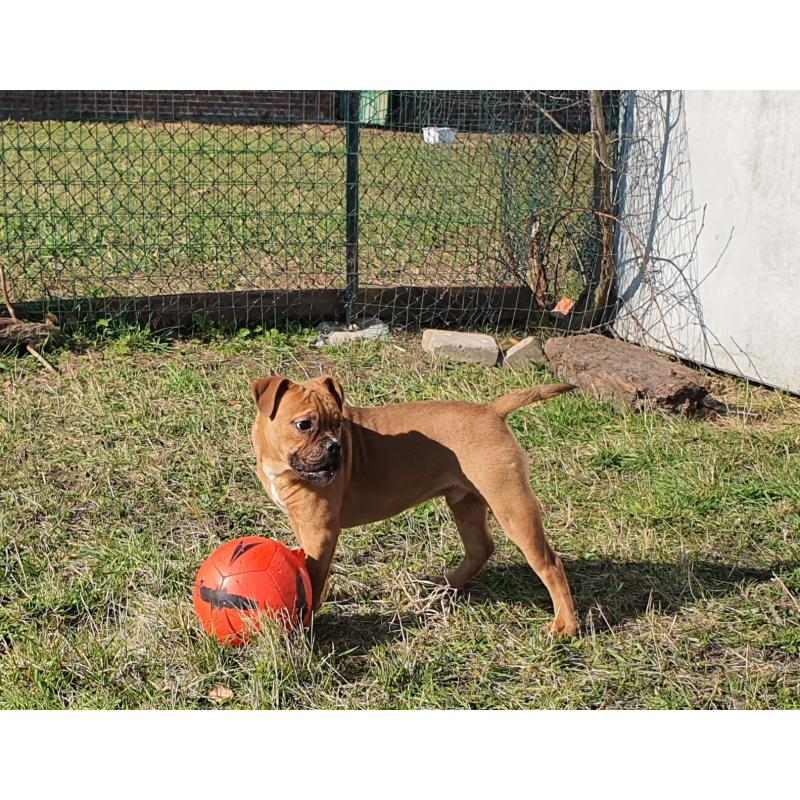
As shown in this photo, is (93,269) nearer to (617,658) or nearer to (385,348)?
(385,348)

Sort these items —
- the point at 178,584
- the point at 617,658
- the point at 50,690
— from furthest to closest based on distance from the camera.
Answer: the point at 178,584 → the point at 617,658 → the point at 50,690

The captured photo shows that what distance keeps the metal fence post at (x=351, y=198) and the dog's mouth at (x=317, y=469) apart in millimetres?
4672

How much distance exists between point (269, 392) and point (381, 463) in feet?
2.12

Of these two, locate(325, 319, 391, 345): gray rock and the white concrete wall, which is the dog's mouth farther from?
the white concrete wall

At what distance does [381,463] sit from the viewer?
15.6 feet

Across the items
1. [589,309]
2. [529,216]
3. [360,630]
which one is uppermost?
[529,216]

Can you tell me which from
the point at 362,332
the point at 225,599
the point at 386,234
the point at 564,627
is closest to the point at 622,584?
the point at 564,627

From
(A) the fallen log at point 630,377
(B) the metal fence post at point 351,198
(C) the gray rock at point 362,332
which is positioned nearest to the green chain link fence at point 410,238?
(B) the metal fence post at point 351,198

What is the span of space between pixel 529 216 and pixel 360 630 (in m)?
5.41

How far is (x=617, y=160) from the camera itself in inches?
365

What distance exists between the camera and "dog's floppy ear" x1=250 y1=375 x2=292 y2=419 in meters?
4.50

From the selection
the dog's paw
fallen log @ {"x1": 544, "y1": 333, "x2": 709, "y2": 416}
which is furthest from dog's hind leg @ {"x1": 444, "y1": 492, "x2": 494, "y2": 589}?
fallen log @ {"x1": 544, "y1": 333, "x2": 709, "y2": 416}

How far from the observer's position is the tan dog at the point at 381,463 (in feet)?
14.6

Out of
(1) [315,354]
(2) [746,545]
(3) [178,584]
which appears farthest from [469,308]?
(3) [178,584]
